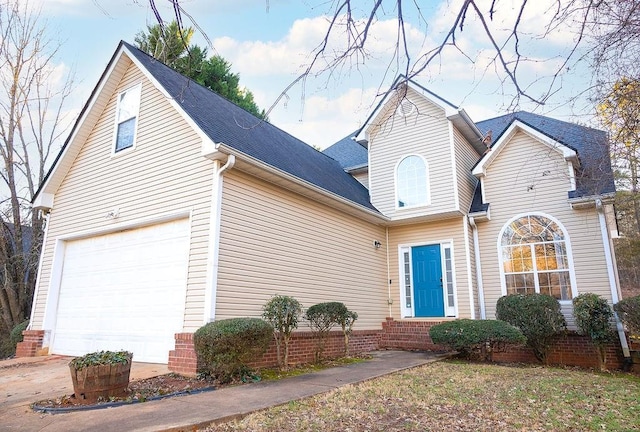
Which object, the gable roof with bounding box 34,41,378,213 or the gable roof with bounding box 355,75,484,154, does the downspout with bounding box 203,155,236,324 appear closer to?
the gable roof with bounding box 34,41,378,213

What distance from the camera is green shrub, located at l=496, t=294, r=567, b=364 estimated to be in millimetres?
8641

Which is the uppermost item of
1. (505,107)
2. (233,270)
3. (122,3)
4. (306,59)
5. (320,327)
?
(122,3)

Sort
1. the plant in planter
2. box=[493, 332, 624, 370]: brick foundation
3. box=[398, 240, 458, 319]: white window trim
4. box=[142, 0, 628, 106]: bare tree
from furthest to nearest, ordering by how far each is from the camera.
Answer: box=[398, 240, 458, 319]: white window trim → box=[493, 332, 624, 370]: brick foundation → the plant in planter → box=[142, 0, 628, 106]: bare tree

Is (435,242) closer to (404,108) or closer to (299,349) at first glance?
(404,108)

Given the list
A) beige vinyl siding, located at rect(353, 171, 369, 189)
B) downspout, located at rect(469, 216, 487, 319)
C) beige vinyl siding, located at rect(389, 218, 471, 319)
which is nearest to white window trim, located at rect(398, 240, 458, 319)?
beige vinyl siding, located at rect(389, 218, 471, 319)

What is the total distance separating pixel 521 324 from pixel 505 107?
694 cm

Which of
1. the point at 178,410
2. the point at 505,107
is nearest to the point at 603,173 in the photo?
the point at 505,107

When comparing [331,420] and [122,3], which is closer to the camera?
[122,3]

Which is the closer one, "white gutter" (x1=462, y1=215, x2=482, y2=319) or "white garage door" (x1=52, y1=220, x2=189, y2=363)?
"white garage door" (x1=52, y1=220, x2=189, y2=363)

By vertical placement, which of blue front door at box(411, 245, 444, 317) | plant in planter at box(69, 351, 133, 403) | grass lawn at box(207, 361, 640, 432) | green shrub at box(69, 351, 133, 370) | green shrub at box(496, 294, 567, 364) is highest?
blue front door at box(411, 245, 444, 317)

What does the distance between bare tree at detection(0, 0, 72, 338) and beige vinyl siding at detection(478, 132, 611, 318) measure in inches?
572

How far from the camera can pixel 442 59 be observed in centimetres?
312

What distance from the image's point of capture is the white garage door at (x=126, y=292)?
24.3 feet

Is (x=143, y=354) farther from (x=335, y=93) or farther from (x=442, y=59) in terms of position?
(x=442, y=59)
